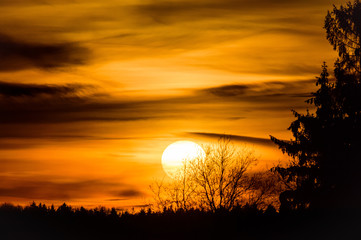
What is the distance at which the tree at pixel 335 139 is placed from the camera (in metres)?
36.8

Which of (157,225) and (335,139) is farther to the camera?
(335,139)

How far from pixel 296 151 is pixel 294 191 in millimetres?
2887

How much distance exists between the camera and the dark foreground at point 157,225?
82.4 ft

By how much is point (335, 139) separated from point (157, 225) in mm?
16365

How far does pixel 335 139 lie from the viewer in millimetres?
38438

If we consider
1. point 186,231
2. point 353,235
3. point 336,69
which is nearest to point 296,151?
point 336,69

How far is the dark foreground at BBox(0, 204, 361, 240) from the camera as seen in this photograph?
989 inches

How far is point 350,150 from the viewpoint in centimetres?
3769

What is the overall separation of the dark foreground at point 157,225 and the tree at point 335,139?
31.6 feet

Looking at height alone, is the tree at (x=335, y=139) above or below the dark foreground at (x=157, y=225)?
above

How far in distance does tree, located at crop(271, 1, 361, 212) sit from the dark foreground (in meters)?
9.62

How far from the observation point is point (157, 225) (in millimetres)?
25422

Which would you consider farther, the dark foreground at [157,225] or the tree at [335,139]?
the tree at [335,139]

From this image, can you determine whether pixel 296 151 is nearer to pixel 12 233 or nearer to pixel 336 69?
pixel 336 69
